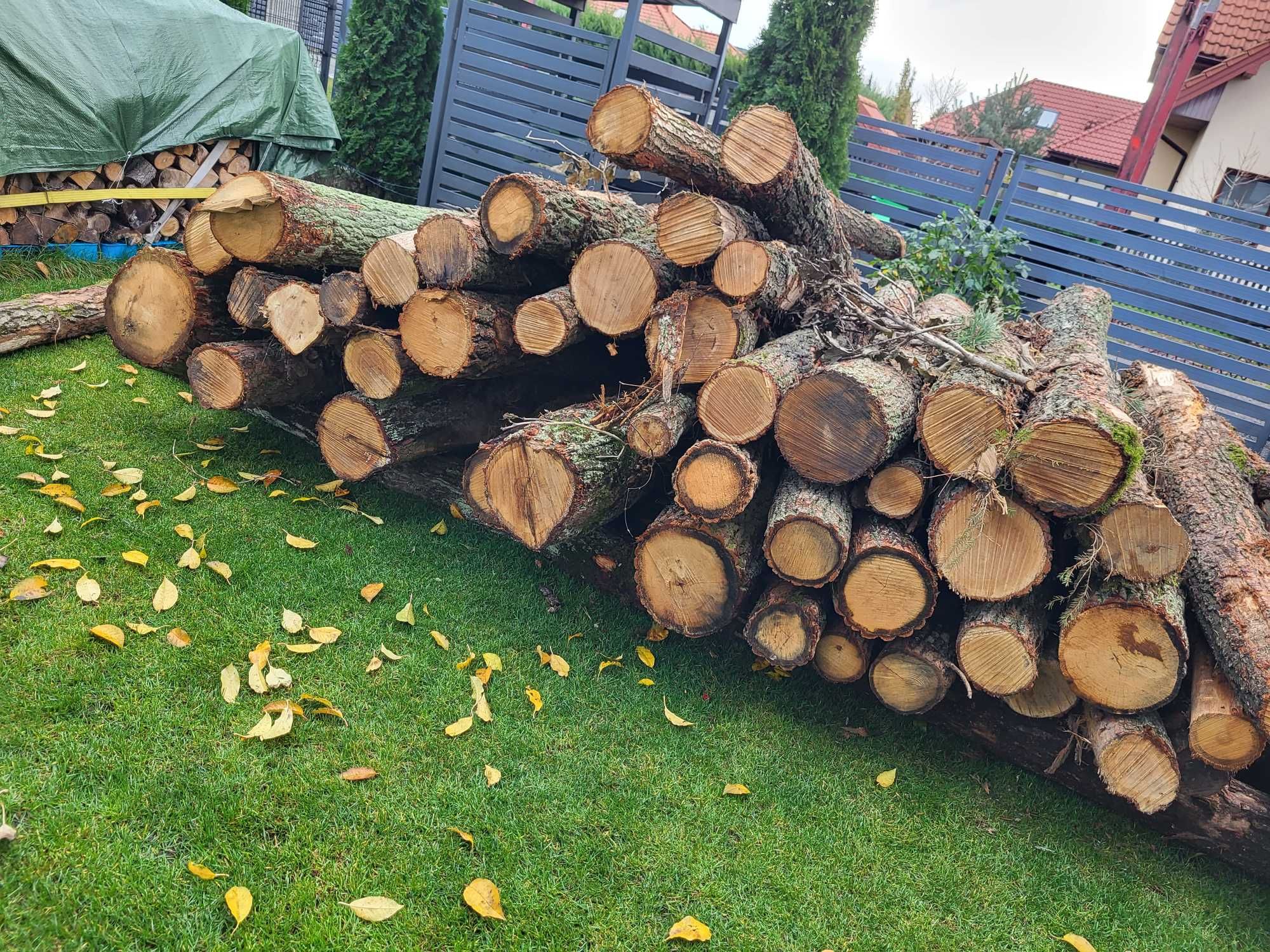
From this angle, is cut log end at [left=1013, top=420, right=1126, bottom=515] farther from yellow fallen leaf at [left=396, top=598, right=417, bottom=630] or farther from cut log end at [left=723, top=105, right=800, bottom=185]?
yellow fallen leaf at [left=396, top=598, right=417, bottom=630]

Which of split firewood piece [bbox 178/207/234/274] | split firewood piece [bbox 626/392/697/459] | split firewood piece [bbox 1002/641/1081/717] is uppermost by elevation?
split firewood piece [bbox 178/207/234/274]

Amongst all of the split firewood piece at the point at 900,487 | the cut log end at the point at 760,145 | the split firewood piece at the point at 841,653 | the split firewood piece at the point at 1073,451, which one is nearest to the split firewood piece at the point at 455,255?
the cut log end at the point at 760,145

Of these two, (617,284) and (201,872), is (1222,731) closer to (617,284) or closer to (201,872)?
(617,284)

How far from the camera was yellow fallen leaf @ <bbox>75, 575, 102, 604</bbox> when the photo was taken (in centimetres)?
254

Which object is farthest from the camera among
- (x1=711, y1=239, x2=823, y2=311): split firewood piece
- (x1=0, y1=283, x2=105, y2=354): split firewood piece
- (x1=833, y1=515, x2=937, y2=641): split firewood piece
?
(x1=0, y1=283, x2=105, y2=354): split firewood piece

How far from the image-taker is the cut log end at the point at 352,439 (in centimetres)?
319

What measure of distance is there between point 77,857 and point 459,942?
86 centimetres

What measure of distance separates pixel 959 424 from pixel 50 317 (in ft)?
14.9

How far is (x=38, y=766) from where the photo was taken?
77.1 inches

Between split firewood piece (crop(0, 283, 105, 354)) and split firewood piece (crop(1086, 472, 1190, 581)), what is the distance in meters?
4.48

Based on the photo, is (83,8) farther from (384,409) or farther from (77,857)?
(77,857)

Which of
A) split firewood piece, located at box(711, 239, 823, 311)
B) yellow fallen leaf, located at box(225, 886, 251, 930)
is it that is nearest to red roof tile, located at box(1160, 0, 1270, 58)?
split firewood piece, located at box(711, 239, 823, 311)

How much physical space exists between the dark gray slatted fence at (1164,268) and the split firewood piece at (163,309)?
6402 mm

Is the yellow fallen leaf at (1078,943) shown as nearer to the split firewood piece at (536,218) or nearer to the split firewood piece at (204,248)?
the split firewood piece at (536,218)
